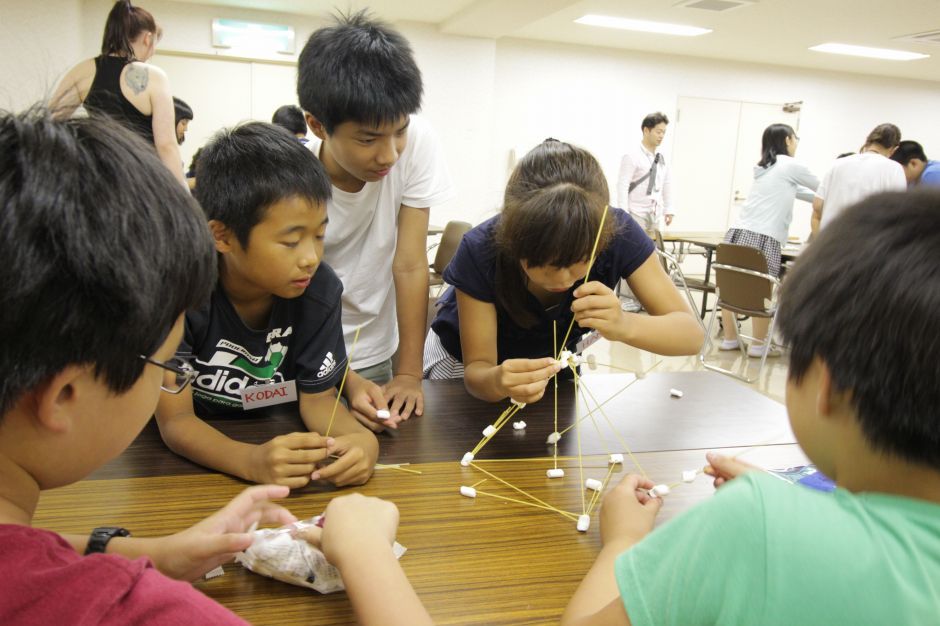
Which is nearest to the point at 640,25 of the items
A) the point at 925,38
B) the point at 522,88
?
the point at 522,88

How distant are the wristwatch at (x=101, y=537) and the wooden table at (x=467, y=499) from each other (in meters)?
0.06

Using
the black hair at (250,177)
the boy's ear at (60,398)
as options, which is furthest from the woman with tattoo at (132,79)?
the boy's ear at (60,398)

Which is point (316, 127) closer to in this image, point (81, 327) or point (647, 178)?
point (81, 327)

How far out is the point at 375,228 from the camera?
1854 millimetres

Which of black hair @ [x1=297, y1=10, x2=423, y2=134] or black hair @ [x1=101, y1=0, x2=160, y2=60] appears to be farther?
black hair @ [x1=101, y1=0, x2=160, y2=60]

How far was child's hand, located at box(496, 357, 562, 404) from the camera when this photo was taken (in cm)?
131

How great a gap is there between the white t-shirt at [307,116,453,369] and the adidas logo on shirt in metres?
0.46

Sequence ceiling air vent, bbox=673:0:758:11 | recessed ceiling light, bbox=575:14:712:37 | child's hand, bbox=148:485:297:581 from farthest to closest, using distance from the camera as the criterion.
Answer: recessed ceiling light, bbox=575:14:712:37, ceiling air vent, bbox=673:0:758:11, child's hand, bbox=148:485:297:581

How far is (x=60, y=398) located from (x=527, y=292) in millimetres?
1213

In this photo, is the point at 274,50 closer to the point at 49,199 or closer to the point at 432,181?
the point at 432,181

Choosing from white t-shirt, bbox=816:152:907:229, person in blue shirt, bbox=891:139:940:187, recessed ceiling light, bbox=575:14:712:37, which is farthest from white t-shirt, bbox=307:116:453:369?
recessed ceiling light, bbox=575:14:712:37

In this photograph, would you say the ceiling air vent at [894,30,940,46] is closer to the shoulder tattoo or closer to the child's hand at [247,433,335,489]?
the shoulder tattoo

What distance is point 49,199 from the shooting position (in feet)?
1.72

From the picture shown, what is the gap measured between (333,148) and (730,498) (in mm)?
1338
